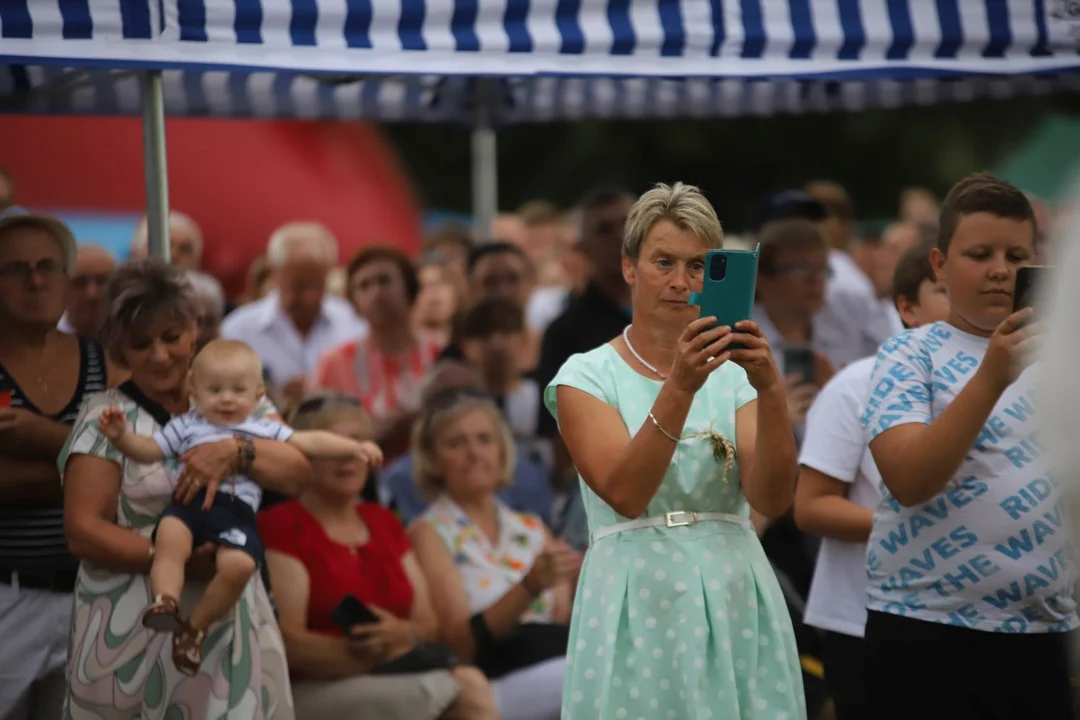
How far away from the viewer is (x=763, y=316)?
6879 millimetres

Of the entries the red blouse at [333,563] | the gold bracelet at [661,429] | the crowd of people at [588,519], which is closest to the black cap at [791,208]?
the crowd of people at [588,519]

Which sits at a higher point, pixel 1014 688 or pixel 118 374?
pixel 118 374

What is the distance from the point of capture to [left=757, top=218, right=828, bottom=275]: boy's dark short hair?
264 inches

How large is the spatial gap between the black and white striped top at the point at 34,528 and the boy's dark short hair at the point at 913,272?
2.61 metres

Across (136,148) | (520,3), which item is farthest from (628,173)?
(520,3)

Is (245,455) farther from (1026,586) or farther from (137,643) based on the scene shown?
(1026,586)

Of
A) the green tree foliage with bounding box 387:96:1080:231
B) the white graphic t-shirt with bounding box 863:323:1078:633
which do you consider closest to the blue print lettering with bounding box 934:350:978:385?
the white graphic t-shirt with bounding box 863:323:1078:633

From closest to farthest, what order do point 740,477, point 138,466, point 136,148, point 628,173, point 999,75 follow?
point 740,477
point 138,466
point 999,75
point 136,148
point 628,173

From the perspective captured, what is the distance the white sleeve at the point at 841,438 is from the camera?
15.7 feet

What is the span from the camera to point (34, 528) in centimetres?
480

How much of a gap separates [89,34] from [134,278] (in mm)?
728

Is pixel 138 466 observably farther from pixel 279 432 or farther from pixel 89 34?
pixel 89 34

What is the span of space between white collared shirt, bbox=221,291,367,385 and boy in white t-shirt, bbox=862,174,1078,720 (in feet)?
16.2

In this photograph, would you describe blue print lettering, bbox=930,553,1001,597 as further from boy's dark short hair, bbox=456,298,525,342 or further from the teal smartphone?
boy's dark short hair, bbox=456,298,525,342
